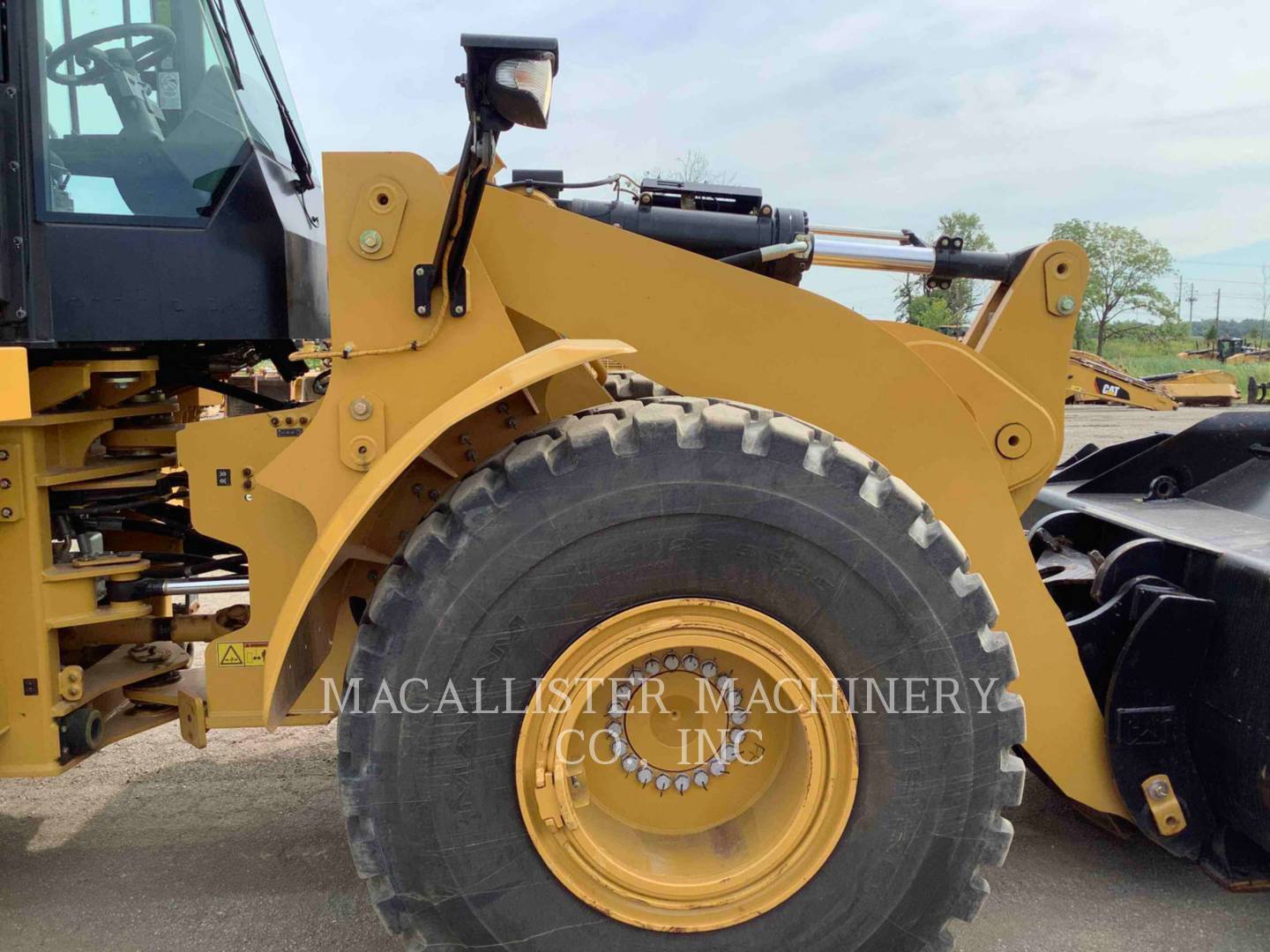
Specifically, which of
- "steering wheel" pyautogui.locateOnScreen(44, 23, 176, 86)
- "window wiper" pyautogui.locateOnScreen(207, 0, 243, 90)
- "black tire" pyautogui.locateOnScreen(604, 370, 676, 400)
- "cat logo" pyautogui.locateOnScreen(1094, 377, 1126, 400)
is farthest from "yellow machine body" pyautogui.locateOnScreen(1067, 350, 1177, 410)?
"steering wheel" pyautogui.locateOnScreen(44, 23, 176, 86)

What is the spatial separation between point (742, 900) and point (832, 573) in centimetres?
78

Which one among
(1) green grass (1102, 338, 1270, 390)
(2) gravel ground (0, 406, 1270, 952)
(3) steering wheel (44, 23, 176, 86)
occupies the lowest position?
(2) gravel ground (0, 406, 1270, 952)

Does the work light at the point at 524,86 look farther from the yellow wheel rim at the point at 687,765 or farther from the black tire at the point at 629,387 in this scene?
the black tire at the point at 629,387

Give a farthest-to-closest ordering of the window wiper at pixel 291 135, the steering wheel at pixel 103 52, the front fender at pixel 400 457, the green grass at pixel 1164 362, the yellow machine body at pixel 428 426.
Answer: the green grass at pixel 1164 362
the window wiper at pixel 291 135
the steering wheel at pixel 103 52
the yellow machine body at pixel 428 426
the front fender at pixel 400 457

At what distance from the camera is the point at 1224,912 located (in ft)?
8.61

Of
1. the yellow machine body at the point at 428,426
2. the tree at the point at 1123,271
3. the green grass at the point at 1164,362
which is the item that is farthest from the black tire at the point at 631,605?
the tree at the point at 1123,271

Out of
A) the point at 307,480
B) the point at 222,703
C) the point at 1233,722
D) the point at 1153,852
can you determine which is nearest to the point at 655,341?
the point at 307,480

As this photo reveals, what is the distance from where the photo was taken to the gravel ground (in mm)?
2541

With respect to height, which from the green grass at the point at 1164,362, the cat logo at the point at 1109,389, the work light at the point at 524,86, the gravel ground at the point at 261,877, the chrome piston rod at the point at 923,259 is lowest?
the gravel ground at the point at 261,877

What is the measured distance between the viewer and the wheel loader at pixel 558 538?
1982 mm

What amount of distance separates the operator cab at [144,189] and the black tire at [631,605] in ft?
3.31

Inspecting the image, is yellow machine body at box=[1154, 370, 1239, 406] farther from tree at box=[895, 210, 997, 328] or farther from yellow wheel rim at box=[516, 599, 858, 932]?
yellow wheel rim at box=[516, 599, 858, 932]

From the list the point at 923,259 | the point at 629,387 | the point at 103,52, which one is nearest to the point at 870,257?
the point at 923,259

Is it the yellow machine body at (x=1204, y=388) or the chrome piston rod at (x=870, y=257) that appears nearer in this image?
the chrome piston rod at (x=870, y=257)
